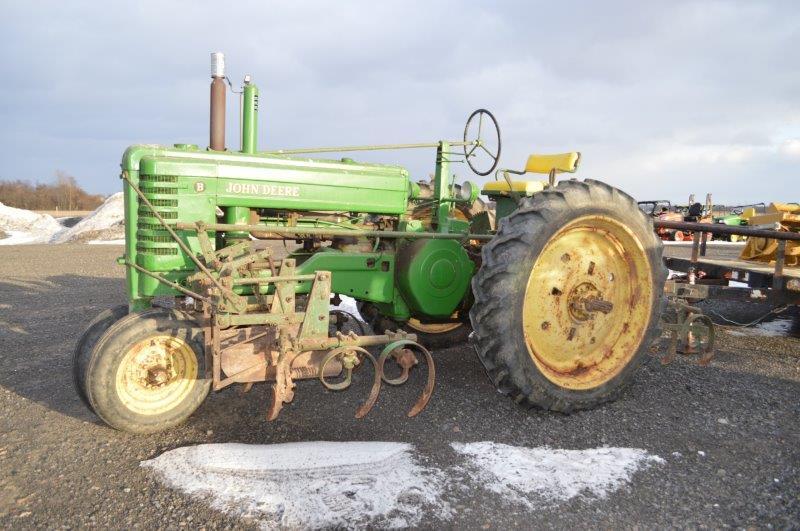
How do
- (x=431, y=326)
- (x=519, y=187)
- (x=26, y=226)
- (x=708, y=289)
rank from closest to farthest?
(x=519, y=187) < (x=431, y=326) < (x=708, y=289) < (x=26, y=226)

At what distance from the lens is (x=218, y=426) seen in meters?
3.36

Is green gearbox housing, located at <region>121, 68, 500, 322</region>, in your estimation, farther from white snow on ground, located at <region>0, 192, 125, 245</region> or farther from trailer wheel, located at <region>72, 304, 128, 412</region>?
white snow on ground, located at <region>0, 192, 125, 245</region>

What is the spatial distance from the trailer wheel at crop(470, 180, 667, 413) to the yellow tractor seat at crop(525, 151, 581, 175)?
83cm

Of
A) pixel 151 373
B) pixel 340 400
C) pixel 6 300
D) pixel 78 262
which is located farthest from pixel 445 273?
pixel 78 262

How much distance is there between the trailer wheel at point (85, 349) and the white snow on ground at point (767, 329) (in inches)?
240

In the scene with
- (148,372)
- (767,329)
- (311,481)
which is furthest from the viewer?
(767,329)

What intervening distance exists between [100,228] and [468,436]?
19440 mm

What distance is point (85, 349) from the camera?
3.24 m

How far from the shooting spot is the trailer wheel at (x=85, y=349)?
3125 mm

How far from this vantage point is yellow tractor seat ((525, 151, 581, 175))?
456cm

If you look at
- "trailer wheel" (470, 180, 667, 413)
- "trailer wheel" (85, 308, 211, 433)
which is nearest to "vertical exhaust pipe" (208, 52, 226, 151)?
"trailer wheel" (85, 308, 211, 433)

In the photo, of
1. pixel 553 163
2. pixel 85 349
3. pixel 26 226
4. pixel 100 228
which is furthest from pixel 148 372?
pixel 26 226

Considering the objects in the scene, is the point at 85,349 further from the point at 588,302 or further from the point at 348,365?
the point at 588,302

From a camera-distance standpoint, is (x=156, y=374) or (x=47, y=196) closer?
(x=156, y=374)
